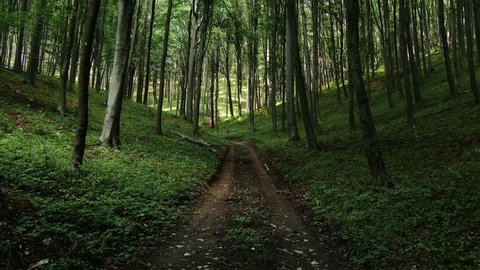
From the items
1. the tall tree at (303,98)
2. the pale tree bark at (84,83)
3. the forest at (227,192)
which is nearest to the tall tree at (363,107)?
the forest at (227,192)

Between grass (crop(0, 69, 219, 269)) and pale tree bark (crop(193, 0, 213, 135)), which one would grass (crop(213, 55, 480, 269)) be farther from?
pale tree bark (crop(193, 0, 213, 135))

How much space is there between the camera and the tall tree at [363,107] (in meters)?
10.7

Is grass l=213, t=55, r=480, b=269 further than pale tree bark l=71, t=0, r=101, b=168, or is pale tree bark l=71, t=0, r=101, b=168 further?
pale tree bark l=71, t=0, r=101, b=168

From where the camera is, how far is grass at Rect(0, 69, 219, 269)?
6113mm

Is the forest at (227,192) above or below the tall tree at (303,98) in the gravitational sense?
below

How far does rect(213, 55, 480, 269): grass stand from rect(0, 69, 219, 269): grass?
409 cm

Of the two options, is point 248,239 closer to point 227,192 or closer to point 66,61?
point 227,192

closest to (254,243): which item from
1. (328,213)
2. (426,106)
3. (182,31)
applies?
(328,213)

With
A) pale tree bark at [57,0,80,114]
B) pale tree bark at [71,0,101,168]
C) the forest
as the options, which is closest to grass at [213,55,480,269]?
the forest

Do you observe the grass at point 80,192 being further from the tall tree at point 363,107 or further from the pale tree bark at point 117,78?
the tall tree at point 363,107

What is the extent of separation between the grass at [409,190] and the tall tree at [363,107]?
24.8 inches

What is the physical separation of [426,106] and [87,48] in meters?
20.9

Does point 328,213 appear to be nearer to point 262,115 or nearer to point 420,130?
point 420,130

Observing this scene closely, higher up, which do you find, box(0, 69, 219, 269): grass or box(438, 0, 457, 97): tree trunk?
box(438, 0, 457, 97): tree trunk
